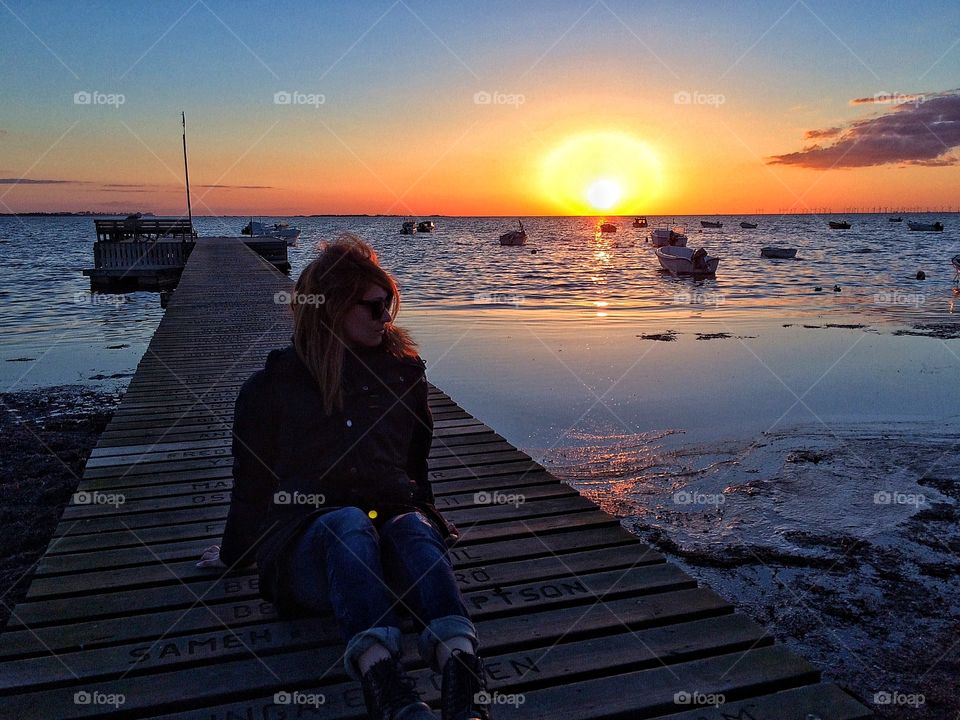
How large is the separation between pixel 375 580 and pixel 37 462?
690cm

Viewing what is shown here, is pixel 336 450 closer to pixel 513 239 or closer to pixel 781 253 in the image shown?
pixel 781 253

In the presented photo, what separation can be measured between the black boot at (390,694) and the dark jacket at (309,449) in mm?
830

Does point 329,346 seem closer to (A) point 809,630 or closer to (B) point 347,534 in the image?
(B) point 347,534

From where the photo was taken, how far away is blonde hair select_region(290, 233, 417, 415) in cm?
320

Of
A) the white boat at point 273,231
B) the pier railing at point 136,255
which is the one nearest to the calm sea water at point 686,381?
the pier railing at point 136,255

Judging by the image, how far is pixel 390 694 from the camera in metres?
2.41

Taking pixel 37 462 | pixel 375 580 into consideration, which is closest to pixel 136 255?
pixel 37 462

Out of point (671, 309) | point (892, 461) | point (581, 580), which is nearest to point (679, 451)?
point (892, 461)

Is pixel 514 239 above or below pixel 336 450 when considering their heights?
above

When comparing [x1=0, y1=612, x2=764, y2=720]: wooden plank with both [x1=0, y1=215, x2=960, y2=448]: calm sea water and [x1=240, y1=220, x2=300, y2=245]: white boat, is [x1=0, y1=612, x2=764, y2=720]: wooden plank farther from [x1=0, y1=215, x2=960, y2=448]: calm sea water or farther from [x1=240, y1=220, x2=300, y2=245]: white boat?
[x1=240, y1=220, x2=300, y2=245]: white boat

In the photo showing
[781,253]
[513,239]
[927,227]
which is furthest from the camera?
[927,227]

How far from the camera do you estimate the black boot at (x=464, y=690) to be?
2.40m

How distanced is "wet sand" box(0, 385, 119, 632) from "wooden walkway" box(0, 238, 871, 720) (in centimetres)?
94

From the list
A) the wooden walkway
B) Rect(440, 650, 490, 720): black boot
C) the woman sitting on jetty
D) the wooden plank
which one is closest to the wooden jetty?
the wooden walkway
